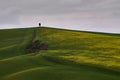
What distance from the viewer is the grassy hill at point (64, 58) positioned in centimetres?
5553

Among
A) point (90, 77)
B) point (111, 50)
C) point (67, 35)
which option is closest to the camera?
point (90, 77)

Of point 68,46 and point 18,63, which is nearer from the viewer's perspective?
point 18,63

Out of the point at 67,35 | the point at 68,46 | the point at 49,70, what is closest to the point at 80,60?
the point at 49,70

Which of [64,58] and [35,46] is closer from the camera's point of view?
[64,58]

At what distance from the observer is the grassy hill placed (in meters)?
55.5

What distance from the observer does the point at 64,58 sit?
223 ft

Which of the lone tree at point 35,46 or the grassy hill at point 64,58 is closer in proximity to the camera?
the grassy hill at point 64,58

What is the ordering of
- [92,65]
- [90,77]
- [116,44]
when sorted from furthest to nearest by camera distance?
[116,44] < [92,65] < [90,77]

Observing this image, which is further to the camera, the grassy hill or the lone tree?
the lone tree

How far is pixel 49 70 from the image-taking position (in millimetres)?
57531

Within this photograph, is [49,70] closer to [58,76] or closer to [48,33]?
[58,76]

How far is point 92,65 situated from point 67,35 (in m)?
40.0

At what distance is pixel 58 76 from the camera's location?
5409 centimetres

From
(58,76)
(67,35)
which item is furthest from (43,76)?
(67,35)
